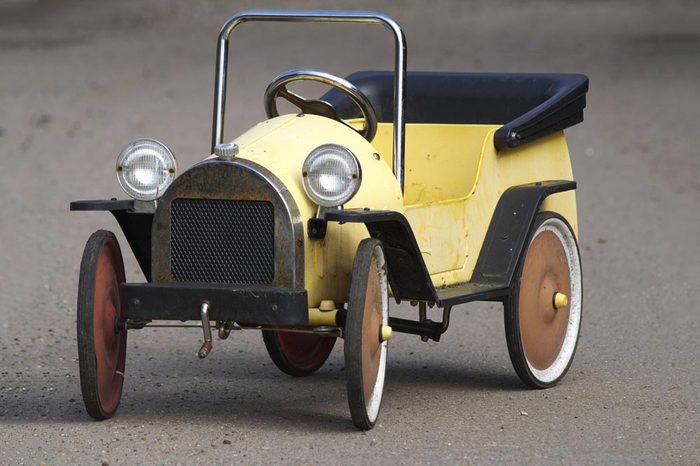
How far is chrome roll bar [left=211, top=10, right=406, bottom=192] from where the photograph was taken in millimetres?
6215

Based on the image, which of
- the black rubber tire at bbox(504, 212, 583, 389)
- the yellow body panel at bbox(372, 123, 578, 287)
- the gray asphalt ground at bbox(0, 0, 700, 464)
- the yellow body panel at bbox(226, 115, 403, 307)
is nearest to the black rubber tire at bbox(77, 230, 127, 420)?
the gray asphalt ground at bbox(0, 0, 700, 464)

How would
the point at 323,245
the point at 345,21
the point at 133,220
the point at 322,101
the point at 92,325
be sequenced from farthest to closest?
the point at 322,101, the point at 345,21, the point at 133,220, the point at 323,245, the point at 92,325

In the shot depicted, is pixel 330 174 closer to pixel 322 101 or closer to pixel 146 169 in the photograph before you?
pixel 146 169

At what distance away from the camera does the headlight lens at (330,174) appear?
5.68m

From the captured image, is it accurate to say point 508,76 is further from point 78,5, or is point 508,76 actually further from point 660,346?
point 78,5

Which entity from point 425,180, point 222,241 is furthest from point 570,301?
point 222,241

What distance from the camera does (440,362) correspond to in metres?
7.63

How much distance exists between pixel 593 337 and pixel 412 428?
8.41 feet

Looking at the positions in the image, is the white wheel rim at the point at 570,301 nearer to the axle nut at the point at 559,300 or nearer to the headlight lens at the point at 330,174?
the axle nut at the point at 559,300

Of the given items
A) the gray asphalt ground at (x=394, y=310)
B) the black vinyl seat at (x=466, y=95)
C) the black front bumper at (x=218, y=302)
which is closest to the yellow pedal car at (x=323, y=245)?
the black front bumper at (x=218, y=302)

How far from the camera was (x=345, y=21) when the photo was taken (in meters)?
6.32

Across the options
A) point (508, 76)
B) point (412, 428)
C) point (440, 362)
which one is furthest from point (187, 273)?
point (508, 76)

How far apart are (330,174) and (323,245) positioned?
11.6 inches

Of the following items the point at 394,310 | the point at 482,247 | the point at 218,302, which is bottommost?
the point at 394,310
